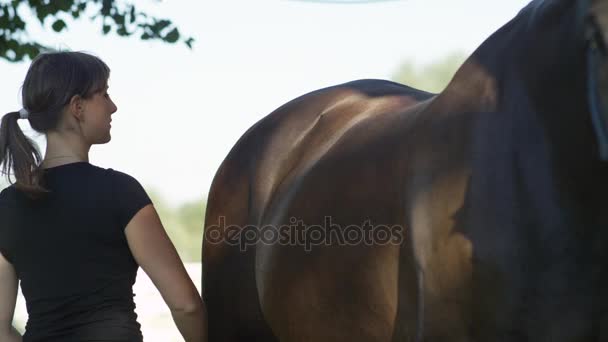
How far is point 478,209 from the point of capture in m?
2.24

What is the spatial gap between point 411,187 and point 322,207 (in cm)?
66

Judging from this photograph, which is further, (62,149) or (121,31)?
(121,31)

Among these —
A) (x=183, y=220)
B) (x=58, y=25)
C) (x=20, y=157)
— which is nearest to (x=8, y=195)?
(x=20, y=157)

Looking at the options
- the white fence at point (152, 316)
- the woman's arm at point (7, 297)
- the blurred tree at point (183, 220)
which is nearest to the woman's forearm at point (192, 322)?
the woman's arm at point (7, 297)

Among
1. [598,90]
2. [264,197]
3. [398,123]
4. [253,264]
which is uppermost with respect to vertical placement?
[598,90]

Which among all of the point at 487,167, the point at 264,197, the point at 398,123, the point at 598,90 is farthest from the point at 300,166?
the point at 598,90

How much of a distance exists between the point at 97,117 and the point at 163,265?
0.42 meters

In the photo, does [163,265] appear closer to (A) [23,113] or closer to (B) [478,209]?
(A) [23,113]

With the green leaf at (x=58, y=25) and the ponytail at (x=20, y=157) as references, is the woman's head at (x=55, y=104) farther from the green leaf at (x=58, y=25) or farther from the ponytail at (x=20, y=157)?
the green leaf at (x=58, y=25)

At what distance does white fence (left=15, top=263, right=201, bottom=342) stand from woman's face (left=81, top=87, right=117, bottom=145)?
183 inches

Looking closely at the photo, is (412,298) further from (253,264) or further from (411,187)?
(253,264)

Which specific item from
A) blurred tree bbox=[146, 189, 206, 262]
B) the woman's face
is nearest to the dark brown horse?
the woman's face

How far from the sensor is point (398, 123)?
9.68 feet

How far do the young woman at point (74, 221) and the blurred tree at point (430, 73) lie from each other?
91.5 feet
